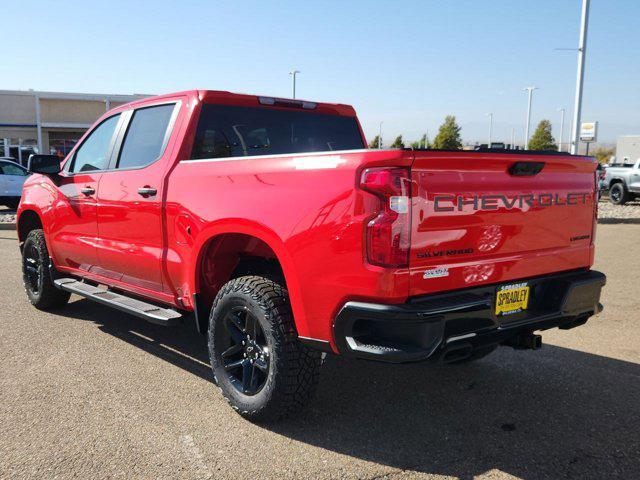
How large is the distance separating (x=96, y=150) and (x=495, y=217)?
3680 millimetres

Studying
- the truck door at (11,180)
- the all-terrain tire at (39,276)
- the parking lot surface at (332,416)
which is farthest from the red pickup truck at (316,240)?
the truck door at (11,180)

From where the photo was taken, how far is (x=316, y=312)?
3.00 meters

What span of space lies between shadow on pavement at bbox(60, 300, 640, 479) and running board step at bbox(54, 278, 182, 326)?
0.53 m

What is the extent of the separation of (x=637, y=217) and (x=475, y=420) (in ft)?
49.6

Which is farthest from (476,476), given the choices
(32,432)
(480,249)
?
(32,432)

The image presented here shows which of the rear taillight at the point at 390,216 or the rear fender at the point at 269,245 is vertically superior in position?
the rear taillight at the point at 390,216

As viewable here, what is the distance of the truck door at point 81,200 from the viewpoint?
16.1 feet

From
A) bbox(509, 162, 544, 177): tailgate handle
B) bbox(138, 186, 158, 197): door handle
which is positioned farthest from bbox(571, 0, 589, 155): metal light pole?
bbox(138, 186, 158, 197): door handle

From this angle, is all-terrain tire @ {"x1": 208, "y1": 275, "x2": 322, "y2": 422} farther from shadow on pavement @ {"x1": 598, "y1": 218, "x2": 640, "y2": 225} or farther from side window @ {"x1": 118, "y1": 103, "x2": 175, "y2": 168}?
shadow on pavement @ {"x1": 598, "y1": 218, "x2": 640, "y2": 225}

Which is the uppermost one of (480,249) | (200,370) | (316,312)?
(480,249)

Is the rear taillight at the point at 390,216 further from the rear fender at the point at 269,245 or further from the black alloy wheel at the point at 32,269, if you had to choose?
the black alloy wheel at the point at 32,269

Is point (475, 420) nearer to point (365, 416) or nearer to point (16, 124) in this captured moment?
point (365, 416)

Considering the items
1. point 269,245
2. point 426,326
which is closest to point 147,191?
point 269,245

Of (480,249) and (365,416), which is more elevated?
(480,249)
